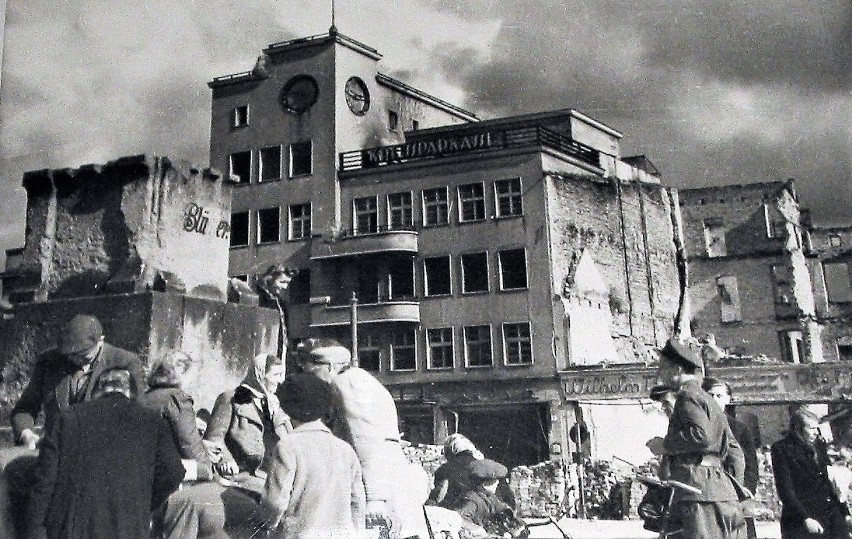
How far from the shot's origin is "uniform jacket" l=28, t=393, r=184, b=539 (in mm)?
3168

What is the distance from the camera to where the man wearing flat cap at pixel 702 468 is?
387 cm

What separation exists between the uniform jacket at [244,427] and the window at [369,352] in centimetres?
855

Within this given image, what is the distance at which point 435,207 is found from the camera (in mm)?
13305

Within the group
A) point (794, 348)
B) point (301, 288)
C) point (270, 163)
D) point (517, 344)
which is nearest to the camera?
point (270, 163)

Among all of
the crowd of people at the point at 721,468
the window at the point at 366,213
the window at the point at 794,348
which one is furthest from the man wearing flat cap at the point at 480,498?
the window at the point at 794,348

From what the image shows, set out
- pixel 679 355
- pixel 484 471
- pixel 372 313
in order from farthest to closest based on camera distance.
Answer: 1. pixel 372 313
2. pixel 484 471
3. pixel 679 355

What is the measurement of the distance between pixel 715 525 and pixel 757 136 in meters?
4.93

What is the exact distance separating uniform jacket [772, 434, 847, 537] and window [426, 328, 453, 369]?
7.90m

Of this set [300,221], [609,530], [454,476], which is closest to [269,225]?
[300,221]

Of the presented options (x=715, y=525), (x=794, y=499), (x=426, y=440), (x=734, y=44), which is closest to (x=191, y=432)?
(x=715, y=525)

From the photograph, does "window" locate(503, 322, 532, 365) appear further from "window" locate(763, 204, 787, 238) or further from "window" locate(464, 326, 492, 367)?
"window" locate(763, 204, 787, 238)

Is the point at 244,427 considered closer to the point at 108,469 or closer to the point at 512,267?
the point at 108,469

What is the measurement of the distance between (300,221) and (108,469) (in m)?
9.45

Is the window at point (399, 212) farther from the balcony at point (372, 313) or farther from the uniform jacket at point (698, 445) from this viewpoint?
the uniform jacket at point (698, 445)
